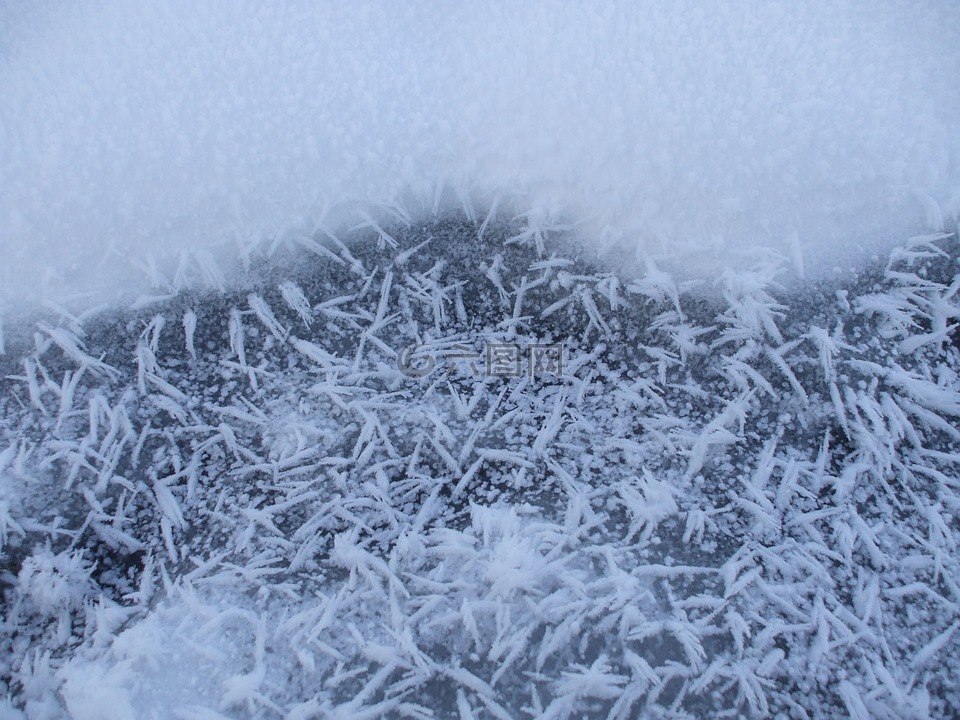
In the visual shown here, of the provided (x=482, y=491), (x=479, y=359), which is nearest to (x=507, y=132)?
(x=479, y=359)

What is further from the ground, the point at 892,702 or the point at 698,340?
the point at 698,340

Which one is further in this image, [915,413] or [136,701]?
[915,413]

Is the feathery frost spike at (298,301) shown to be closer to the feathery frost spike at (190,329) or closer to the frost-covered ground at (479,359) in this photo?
the frost-covered ground at (479,359)

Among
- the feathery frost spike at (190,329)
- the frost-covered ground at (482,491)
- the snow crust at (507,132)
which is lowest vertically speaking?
the frost-covered ground at (482,491)

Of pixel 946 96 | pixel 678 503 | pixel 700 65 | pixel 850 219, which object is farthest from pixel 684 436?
pixel 946 96

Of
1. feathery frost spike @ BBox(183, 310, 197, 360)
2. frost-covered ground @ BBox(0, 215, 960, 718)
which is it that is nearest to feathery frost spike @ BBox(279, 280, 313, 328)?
frost-covered ground @ BBox(0, 215, 960, 718)

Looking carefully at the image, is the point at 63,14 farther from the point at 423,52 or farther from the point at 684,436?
the point at 684,436

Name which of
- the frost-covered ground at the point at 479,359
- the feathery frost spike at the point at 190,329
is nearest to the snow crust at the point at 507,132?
the frost-covered ground at the point at 479,359
